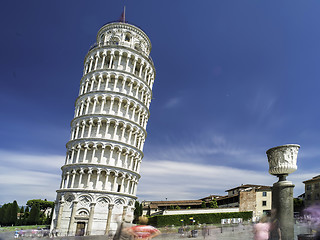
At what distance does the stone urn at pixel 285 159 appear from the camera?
10.3m

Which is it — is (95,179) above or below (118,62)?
below

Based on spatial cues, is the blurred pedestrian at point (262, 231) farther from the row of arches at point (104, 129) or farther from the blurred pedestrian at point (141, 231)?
the row of arches at point (104, 129)

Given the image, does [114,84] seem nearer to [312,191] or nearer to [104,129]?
[104,129]

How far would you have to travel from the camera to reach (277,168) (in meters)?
10.5

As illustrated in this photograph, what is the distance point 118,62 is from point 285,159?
4274 cm

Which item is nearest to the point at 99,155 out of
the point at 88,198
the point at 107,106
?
the point at 88,198

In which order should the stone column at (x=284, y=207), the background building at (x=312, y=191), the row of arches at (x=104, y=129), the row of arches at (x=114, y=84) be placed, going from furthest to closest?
the background building at (x=312, y=191), the row of arches at (x=114, y=84), the row of arches at (x=104, y=129), the stone column at (x=284, y=207)

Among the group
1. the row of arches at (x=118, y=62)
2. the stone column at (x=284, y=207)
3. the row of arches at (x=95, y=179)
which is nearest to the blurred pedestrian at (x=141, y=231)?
the stone column at (x=284, y=207)

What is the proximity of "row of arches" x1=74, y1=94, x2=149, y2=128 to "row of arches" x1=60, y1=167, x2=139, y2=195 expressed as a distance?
1013cm

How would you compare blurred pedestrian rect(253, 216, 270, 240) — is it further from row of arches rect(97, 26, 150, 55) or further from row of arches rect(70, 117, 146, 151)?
row of arches rect(97, 26, 150, 55)

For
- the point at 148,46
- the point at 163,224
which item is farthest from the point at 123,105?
the point at 163,224

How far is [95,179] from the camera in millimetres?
41438

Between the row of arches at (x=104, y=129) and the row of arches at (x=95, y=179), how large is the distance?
570 cm

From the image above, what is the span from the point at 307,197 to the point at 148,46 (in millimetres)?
56452
